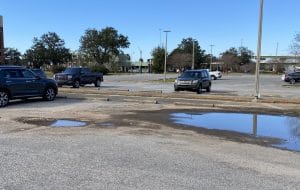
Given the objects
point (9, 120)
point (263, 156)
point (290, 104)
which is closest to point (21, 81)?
point (9, 120)

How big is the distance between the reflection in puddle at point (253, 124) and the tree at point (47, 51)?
11233 cm

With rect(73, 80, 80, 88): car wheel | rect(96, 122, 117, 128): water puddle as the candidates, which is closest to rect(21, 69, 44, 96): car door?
rect(96, 122, 117, 128): water puddle

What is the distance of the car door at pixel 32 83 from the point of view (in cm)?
2127

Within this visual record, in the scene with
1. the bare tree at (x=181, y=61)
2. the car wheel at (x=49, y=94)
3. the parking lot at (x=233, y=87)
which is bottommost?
the parking lot at (x=233, y=87)

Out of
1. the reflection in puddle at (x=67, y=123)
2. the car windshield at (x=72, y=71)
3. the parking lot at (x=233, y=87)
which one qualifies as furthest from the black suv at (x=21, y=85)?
the car windshield at (x=72, y=71)

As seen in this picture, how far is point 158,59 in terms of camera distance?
136m

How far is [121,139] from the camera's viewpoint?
1097 centimetres

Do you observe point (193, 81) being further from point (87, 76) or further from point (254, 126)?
point (254, 126)

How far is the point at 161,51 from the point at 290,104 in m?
114

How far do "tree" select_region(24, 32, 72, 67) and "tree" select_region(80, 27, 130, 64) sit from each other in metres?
12.5

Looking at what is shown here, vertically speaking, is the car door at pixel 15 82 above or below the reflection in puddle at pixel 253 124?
above

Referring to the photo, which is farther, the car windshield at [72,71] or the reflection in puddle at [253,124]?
the car windshield at [72,71]

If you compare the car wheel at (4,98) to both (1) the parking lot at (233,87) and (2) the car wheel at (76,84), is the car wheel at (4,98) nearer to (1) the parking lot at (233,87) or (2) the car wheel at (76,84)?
(1) the parking lot at (233,87)

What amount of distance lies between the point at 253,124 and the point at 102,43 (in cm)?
12428
